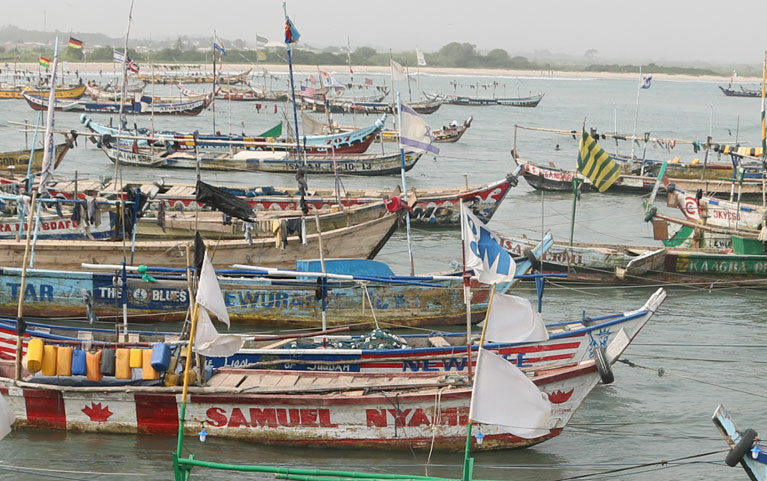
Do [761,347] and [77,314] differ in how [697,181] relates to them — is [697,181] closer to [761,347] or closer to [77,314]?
[761,347]

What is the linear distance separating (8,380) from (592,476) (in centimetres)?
747

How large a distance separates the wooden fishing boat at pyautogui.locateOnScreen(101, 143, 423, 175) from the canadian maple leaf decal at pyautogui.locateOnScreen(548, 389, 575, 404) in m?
24.6

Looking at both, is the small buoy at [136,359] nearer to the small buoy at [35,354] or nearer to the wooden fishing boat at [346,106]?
the small buoy at [35,354]

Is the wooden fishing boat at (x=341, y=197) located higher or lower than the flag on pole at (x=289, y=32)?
lower

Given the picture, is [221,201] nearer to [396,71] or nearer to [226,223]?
[396,71]

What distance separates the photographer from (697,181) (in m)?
32.5

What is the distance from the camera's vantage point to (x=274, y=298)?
17062mm

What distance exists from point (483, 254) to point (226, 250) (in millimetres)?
9602

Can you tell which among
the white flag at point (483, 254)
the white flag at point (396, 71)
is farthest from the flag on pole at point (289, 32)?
the white flag at point (483, 254)

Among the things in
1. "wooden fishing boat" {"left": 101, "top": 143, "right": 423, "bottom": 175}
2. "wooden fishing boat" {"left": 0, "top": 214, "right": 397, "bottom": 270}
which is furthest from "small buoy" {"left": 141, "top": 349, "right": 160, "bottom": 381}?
"wooden fishing boat" {"left": 101, "top": 143, "right": 423, "bottom": 175}

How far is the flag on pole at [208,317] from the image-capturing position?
9.66 m

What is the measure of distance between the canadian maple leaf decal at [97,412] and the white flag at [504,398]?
5.61m

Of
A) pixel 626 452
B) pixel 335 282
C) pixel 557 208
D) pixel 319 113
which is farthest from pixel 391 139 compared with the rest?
pixel 626 452

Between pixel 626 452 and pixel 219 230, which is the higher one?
pixel 219 230
